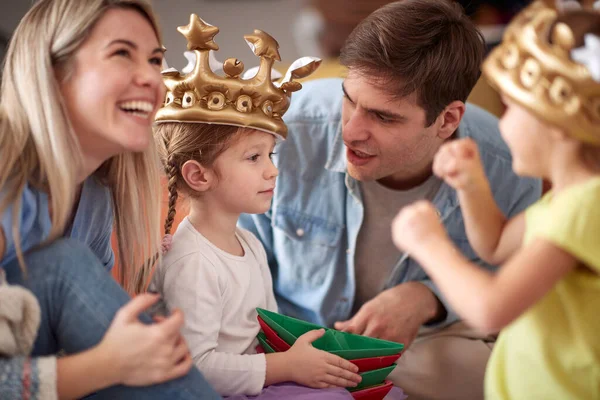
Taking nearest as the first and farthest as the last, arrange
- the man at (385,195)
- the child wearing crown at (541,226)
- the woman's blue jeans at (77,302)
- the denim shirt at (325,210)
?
1. the child wearing crown at (541,226)
2. the woman's blue jeans at (77,302)
3. the man at (385,195)
4. the denim shirt at (325,210)

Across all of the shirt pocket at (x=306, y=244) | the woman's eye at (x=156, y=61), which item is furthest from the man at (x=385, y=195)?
the woman's eye at (x=156, y=61)

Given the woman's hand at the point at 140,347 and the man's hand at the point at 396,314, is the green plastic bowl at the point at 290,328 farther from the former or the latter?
the woman's hand at the point at 140,347

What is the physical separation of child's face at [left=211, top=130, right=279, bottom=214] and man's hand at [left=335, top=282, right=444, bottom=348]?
413 mm

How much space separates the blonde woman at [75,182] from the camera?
103cm

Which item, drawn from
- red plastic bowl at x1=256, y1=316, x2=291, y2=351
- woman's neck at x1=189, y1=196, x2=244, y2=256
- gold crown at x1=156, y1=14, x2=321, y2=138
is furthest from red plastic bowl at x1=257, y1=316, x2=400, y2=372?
gold crown at x1=156, y1=14, x2=321, y2=138

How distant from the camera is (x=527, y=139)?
0.92 metres

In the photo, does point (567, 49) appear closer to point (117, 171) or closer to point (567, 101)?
point (567, 101)

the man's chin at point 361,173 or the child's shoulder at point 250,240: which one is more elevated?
the man's chin at point 361,173

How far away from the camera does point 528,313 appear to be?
37.3 inches

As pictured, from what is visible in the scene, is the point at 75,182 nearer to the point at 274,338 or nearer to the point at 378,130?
the point at 274,338

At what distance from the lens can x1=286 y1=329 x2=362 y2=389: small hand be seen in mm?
1298

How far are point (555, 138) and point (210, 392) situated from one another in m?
0.66

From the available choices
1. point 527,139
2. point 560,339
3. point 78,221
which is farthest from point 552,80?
point 78,221

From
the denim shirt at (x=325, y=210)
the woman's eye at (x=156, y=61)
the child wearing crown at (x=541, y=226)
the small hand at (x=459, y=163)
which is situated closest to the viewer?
the child wearing crown at (x=541, y=226)
